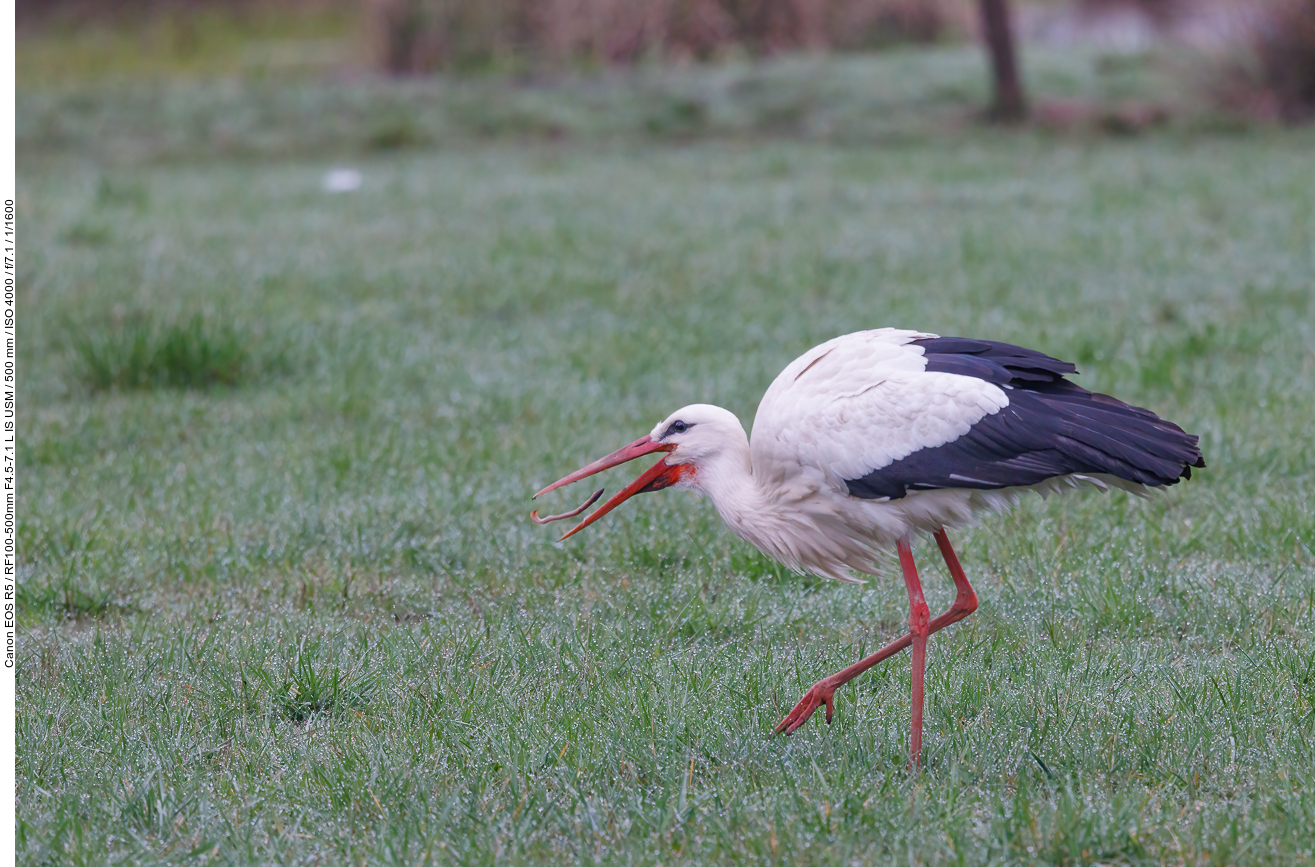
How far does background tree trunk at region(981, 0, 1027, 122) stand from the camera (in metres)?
15.7

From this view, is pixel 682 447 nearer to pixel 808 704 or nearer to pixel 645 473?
pixel 645 473

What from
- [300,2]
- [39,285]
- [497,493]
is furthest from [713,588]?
[300,2]

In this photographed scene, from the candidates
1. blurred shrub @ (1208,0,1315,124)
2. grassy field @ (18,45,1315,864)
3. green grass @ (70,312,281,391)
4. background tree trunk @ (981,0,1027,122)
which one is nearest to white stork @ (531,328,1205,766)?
grassy field @ (18,45,1315,864)

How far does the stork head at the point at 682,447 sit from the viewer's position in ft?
12.6

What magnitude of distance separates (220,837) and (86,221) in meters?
8.62

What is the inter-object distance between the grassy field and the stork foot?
7cm

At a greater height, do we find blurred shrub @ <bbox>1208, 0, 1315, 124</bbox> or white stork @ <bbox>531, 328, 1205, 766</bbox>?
blurred shrub @ <bbox>1208, 0, 1315, 124</bbox>

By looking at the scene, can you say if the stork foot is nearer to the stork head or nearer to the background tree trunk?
the stork head

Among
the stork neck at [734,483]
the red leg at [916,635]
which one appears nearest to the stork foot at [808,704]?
the red leg at [916,635]

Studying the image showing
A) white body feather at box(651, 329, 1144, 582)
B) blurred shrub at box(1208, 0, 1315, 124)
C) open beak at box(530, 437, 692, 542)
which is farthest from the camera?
blurred shrub at box(1208, 0, 1315, 124)

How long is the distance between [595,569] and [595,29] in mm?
16435

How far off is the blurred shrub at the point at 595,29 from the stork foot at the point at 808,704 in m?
17.0

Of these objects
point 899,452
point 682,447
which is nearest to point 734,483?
point 682,447

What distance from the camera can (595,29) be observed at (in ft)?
66.9
